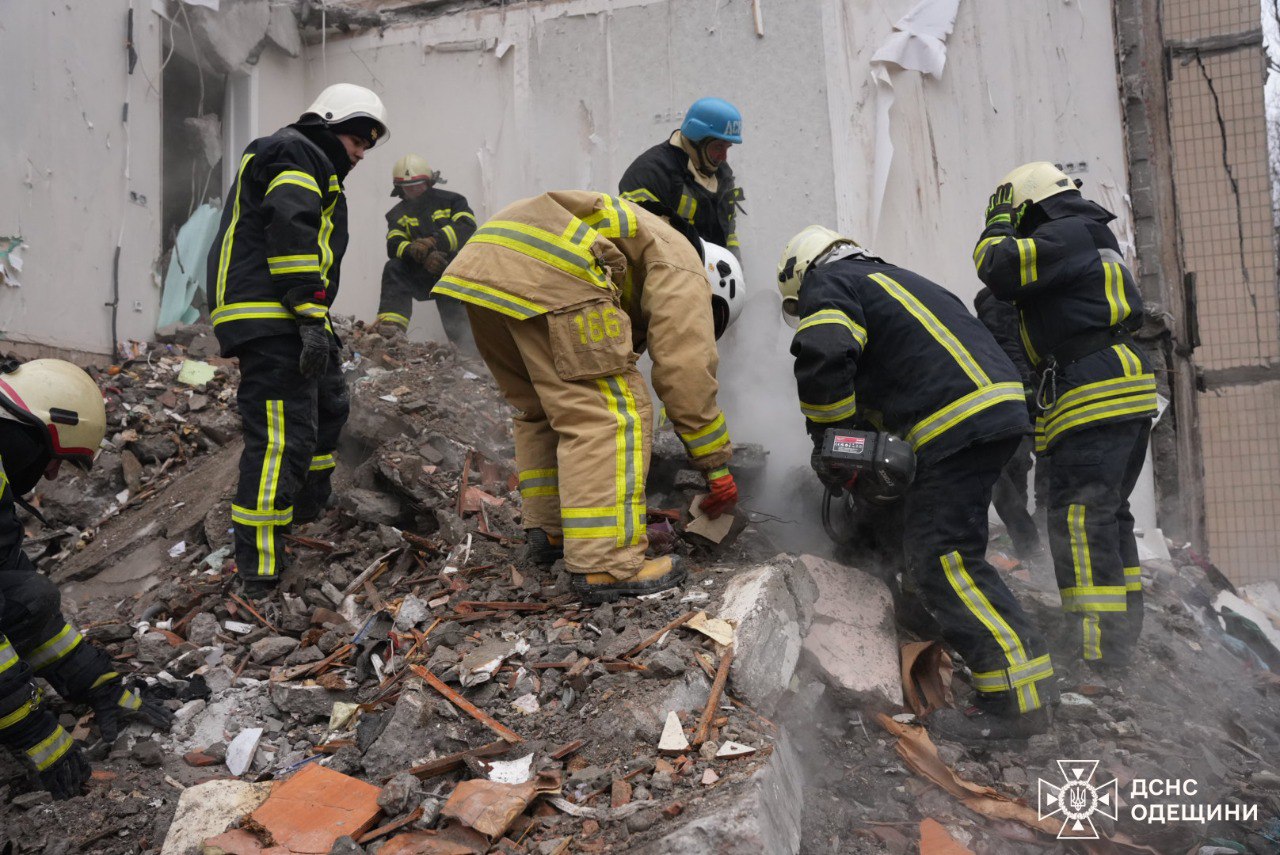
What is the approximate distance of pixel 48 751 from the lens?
2656mm

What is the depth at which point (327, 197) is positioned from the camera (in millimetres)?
3914

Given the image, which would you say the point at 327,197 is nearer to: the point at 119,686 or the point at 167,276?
the point at 119,686

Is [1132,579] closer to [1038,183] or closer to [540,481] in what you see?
[1038,183]

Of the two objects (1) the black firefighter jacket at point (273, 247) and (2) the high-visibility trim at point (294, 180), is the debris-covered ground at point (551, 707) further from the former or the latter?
(2) the high-visibility trim at point (294, 180)

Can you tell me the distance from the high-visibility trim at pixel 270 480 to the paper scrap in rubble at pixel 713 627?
191 centimetres

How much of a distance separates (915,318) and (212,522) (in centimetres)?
342

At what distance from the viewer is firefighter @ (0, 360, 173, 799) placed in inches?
104

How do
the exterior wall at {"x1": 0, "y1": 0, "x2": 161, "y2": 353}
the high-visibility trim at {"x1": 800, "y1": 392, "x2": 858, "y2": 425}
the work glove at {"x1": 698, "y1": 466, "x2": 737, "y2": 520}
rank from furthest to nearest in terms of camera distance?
the exterior wall at {"x1": 0, "y1": 0, "x2": 161, "y2": 353} → the work glove at {"x1": 698, "y1": 466, "x2": 737, "y2": 520} → the high-visibility trim at {"x1": 800, "y1": 392, "x2": 858, "y2": 425}

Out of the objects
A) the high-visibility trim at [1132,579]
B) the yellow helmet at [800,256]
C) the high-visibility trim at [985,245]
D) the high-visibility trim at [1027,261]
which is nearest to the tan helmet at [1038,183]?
the high-visibility trim at [985,245]

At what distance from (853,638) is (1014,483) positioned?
94.8 inches

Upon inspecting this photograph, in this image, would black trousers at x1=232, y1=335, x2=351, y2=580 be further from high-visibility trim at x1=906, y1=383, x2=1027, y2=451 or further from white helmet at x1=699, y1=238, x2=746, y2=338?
high-visibility trim at x1=906, y1=383, x2=1027, y2=451

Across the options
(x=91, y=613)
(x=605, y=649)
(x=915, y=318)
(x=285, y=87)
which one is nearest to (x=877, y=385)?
(x=915, y=318)

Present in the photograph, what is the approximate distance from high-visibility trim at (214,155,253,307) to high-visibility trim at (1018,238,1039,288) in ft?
10.8

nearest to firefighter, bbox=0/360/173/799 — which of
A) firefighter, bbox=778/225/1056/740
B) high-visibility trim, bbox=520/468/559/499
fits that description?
high-visibility trim, bbox=520/468/559/499
